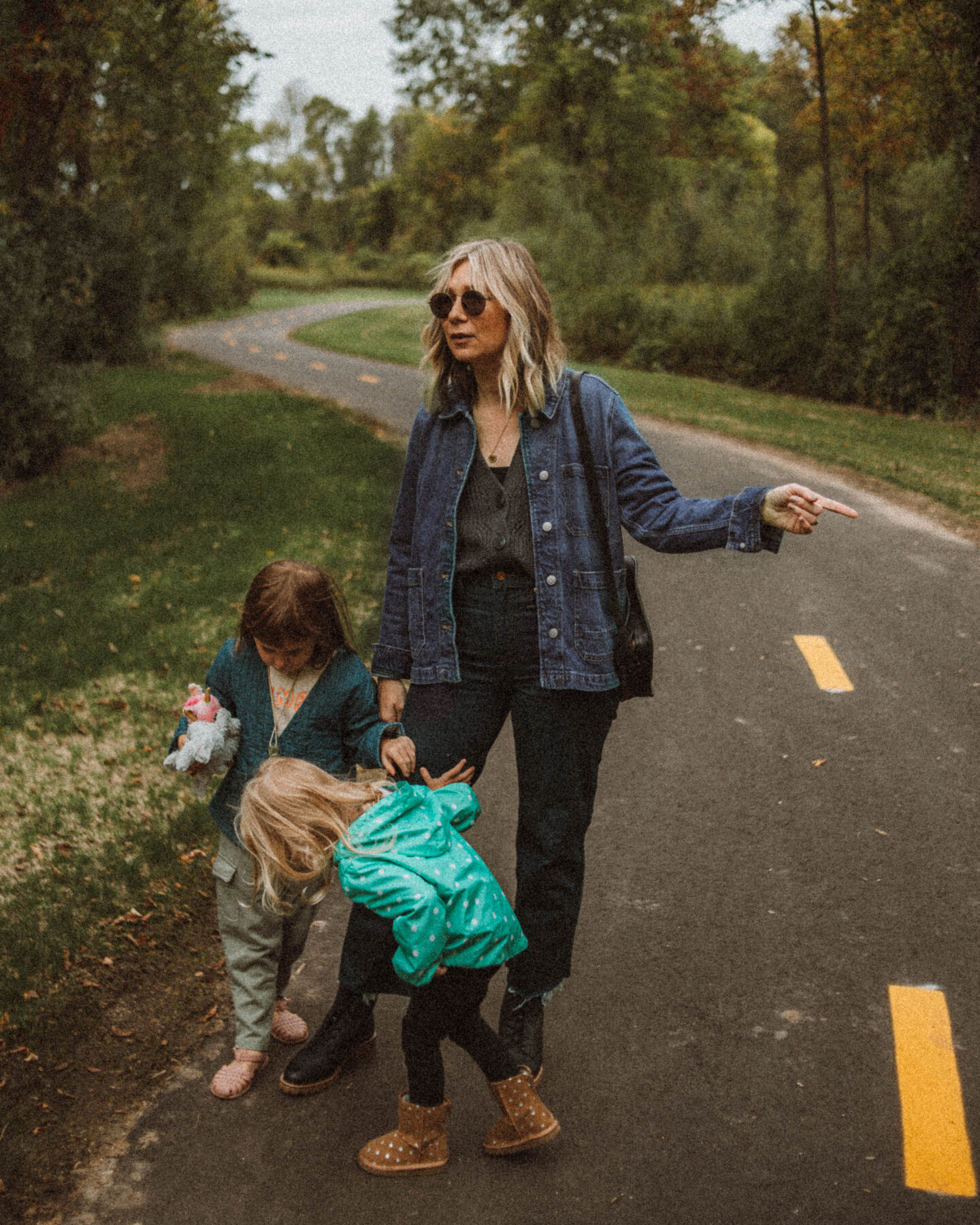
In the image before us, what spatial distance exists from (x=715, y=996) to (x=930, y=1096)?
2.37ft

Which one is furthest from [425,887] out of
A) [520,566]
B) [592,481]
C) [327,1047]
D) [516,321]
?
[516,321]

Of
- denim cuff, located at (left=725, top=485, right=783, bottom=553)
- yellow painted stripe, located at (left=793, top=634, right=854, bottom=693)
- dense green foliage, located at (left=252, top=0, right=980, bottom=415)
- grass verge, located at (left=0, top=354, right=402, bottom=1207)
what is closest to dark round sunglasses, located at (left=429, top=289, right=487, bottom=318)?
denim cuff, located at (left=725, top=485, right=783, bottom=553)

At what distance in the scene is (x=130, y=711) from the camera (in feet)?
21.8

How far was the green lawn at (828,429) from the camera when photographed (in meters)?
12.0

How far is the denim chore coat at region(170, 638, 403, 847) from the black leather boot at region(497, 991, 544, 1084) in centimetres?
80

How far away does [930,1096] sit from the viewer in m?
3.13

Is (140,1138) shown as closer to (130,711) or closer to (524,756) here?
(524,756)

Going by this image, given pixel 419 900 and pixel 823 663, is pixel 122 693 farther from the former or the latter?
pixel 419 900

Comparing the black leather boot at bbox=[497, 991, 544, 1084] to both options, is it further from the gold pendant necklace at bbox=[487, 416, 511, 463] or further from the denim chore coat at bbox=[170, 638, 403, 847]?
the gold pendant necklace at bbox=[487, 416, 511, 463]

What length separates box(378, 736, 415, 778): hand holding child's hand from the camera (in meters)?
3.01

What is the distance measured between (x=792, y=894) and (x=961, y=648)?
330cm

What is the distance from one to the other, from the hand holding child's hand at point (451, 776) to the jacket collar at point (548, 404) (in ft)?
3.07

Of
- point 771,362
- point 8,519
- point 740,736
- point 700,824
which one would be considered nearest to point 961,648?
point 740,736

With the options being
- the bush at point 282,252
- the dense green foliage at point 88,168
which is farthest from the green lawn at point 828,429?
the bush at point 282,252
